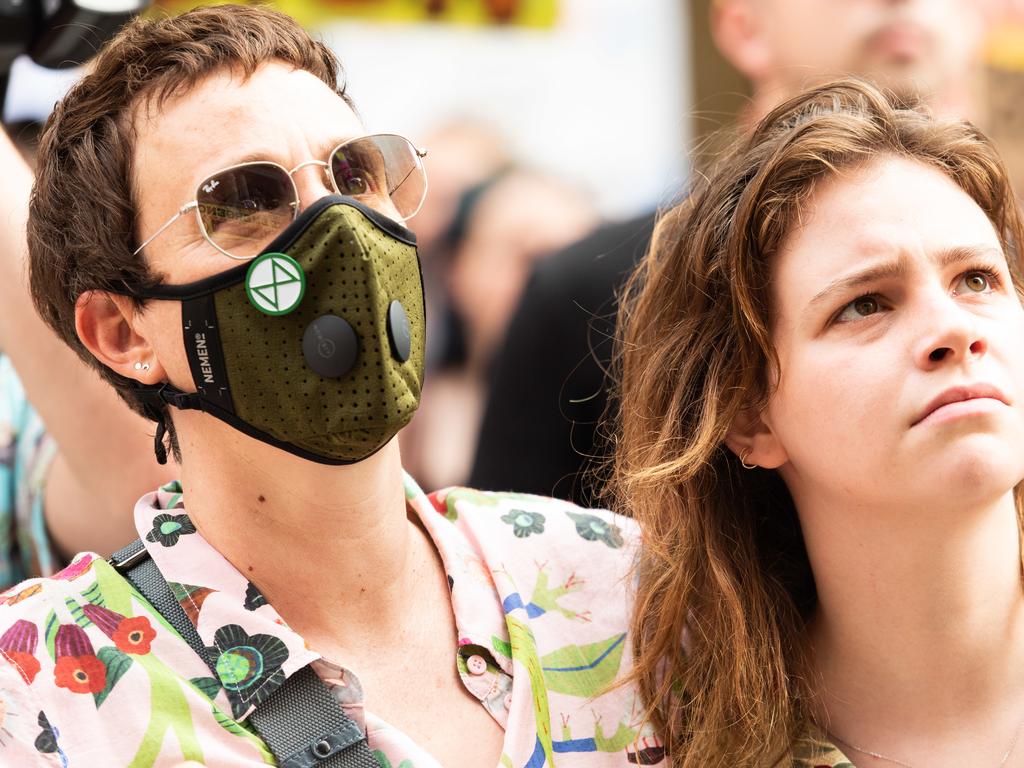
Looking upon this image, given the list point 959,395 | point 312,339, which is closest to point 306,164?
point 312,339

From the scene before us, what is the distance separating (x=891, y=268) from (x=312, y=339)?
2.88 feet

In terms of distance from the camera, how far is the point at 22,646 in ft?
6.59

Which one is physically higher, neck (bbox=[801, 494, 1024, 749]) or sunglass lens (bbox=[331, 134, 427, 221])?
sunglass lens (bbox=[331, 134, 427, 221])

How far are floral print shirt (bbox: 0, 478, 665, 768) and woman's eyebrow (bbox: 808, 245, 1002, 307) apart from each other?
622 millimetres

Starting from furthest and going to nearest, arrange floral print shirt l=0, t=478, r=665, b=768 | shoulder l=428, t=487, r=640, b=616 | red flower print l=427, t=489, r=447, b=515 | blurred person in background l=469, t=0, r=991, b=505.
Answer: blurred person in background l=469, t=0, r=991, b=505, red flower print l=427, t=489, r=447, b=515, shoulder l=428, t=487, r=640, b=616, floral print shirt l=0, t=478, r=665, b=768

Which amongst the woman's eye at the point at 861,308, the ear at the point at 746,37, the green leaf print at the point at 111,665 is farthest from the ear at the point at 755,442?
the ear at the point at 746,37

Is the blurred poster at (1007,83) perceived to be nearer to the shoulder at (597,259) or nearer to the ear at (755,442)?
the shoulder at (597,259)

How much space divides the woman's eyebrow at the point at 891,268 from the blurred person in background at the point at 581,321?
795mm

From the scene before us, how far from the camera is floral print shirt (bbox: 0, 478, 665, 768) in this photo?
1.95 metres

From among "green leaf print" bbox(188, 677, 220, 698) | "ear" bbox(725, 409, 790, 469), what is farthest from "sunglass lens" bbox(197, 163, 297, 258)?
"ear" bbox(725, 409, 790, 469)

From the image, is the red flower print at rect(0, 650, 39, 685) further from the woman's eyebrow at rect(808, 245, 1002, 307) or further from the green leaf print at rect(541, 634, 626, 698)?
the woman's eyebrow at rect(808, 245, 1002, 307)

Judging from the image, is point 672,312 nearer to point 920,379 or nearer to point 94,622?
point 920,379

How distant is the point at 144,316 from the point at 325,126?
1.38 feet

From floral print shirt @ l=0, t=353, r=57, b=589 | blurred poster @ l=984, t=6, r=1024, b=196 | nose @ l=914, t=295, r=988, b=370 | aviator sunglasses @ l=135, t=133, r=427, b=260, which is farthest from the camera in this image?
blurred poster @ l=984, t=6, r=1024, b=196
